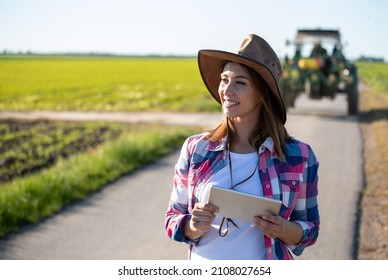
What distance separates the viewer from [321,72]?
13547 millimetres

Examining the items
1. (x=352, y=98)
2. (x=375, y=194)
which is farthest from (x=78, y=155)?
(x=352, y=98)

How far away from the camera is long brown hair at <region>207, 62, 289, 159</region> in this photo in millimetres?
1957

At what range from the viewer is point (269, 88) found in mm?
2004

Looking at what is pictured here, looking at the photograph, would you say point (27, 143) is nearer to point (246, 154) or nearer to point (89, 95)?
point (246, 154)

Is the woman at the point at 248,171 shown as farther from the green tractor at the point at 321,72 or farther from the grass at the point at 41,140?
the green tractor at the point at 321,72

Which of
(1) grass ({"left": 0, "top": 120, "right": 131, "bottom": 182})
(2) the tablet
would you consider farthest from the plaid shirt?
(1) grass ({"left": 0, "top": 120, "right": 131, "bottom": 182})

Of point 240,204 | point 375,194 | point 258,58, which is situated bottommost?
point 375,194

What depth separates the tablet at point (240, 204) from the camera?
69.1 inches

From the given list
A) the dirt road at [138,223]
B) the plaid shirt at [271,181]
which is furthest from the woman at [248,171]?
the dirt road at [138,223]

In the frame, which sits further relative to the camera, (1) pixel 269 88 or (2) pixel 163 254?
(2) pixel 163 254

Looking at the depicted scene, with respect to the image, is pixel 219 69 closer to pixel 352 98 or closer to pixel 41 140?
pixel 41 140

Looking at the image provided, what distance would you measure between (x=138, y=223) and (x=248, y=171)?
316 centimetres
